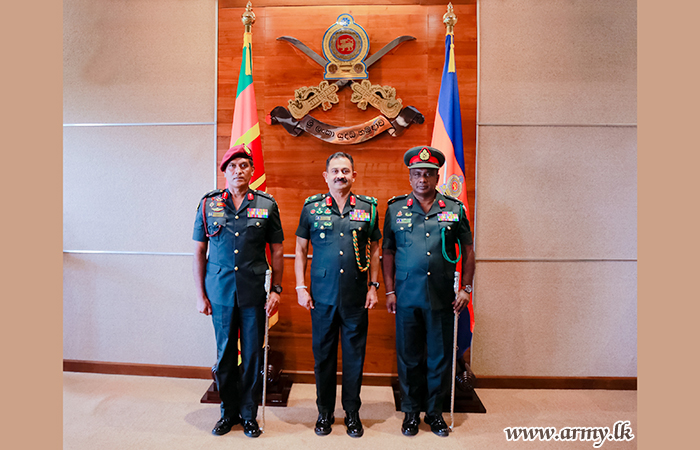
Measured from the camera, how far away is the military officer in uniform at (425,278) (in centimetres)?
239

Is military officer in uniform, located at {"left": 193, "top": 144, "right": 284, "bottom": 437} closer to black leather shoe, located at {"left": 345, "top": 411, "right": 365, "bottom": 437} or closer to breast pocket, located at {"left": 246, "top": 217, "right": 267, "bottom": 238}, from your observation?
breast pocket, located at {"left": 246, "top": 217, "right": 267, "bottom": 238}

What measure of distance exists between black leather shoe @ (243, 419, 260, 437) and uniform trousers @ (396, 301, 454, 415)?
92 centimetres

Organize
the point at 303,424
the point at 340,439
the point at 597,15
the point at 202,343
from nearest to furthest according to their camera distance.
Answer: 1. the point at 340,439
2. the point at 303,424
3. the point at 597,15
4. the point at 202,343

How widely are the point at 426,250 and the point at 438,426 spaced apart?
1.10 m

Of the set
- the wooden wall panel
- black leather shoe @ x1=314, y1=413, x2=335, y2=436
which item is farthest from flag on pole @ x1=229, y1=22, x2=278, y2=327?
black leather shoe @ x1=314, y1=413, x2=335, y2=436

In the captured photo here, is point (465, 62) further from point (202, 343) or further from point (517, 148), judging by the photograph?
point (202, 343)

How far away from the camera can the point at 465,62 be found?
3074mm

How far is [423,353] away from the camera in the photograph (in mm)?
2504

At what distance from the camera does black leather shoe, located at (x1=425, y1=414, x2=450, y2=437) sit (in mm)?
2426

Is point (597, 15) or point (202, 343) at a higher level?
point (597, 15)

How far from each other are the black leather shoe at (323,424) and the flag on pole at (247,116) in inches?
31.8

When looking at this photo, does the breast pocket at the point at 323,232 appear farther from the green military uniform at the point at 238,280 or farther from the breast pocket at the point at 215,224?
the breast pocket at the point at 215,224

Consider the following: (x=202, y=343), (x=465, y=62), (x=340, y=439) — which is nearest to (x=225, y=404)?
(x=340, y=439)

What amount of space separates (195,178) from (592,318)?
11.1ft
